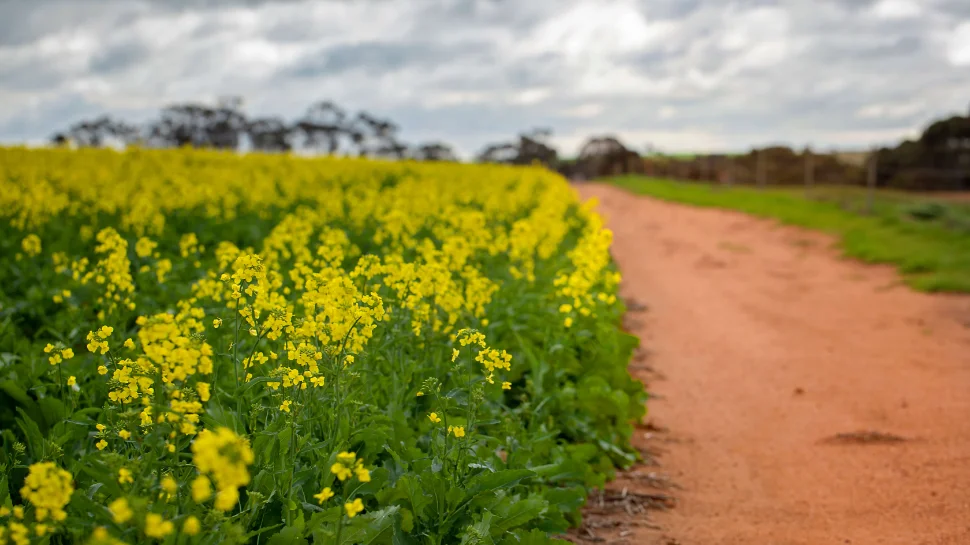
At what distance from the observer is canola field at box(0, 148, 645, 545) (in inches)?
96.7

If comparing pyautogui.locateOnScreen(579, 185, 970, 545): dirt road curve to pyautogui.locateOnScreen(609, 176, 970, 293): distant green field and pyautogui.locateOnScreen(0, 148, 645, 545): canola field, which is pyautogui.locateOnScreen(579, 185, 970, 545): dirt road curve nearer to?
pyautogui.locateOnScreen(609, 176, 970, 293): distant green field

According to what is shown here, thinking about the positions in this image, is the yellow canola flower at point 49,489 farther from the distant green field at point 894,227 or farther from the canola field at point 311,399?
the distant green field at point 894,227

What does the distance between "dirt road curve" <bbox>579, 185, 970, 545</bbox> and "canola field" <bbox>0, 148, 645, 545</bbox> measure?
670mm

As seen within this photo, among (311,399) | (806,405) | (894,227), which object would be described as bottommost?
(806,405)

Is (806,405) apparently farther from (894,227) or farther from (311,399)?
(894,227)

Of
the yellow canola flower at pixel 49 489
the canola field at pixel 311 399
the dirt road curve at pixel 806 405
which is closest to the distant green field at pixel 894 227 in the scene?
the dirt road curve at pixel 806 405

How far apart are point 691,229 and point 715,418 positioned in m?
14.7

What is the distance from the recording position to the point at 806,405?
7.17 m

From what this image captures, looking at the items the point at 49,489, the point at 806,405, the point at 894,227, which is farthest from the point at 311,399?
the point at 894,227

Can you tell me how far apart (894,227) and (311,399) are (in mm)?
16212

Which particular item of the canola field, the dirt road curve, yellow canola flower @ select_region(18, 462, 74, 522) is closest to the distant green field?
the dirt road curve

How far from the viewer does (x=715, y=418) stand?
6871 millimetres

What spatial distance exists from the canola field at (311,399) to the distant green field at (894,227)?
6.97 meters

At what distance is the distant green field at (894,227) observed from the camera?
12828 millimetres
